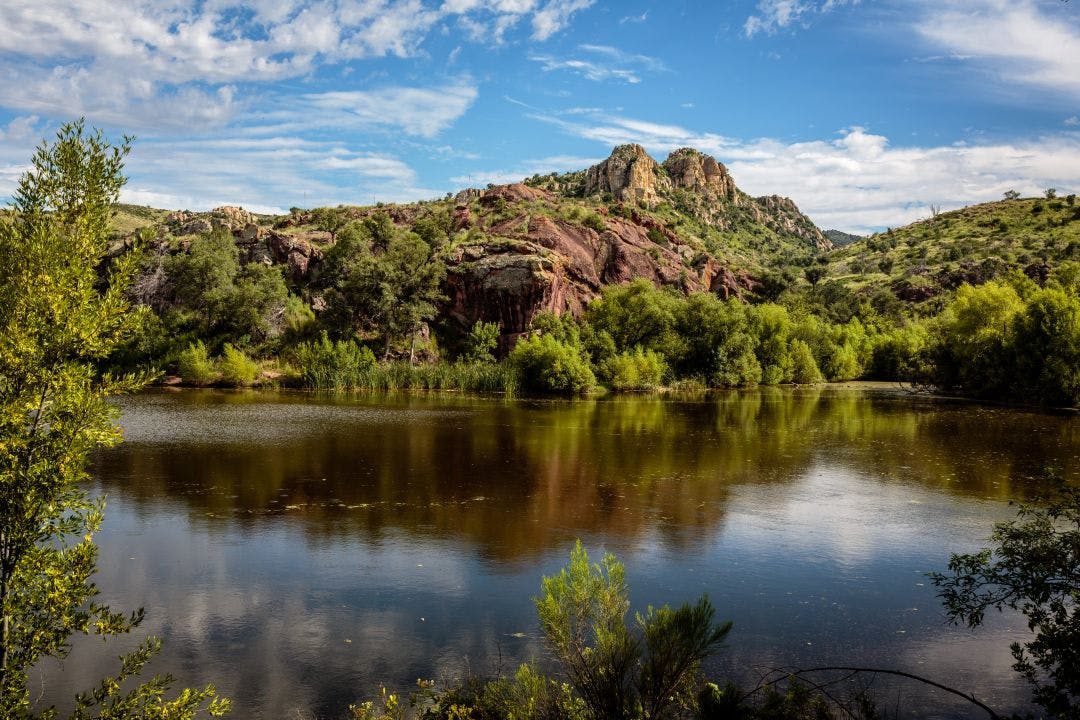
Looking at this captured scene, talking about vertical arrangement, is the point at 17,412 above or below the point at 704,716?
above

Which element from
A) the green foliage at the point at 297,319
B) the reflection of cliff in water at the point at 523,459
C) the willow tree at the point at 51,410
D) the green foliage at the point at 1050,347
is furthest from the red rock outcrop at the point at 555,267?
the willow tree at the point at 51,410

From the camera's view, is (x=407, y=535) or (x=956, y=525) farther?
(x=956, y=525)

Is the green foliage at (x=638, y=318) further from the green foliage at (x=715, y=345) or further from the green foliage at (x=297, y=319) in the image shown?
the green foliage at (x=297, y=319)

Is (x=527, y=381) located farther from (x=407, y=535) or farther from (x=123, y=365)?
(x=407, y=535)

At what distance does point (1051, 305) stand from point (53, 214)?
6371 cm

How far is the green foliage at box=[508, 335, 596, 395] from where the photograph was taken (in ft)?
217

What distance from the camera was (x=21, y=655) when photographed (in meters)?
7.55

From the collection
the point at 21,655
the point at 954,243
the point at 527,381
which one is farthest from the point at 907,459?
the point at 954,243

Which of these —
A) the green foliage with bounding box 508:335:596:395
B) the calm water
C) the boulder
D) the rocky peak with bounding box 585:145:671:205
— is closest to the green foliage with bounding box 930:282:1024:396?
the calm water

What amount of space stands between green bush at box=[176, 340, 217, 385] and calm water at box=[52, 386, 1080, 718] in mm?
30266

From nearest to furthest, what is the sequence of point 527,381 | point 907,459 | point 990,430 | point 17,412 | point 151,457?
point 17,412 → point 151,457 → point 907,459 → point 990,430 → point 527,381

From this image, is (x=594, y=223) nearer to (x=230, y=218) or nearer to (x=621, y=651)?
(x=230, y=218)

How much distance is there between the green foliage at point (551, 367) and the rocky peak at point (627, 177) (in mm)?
100843

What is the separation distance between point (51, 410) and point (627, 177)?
171 metres
